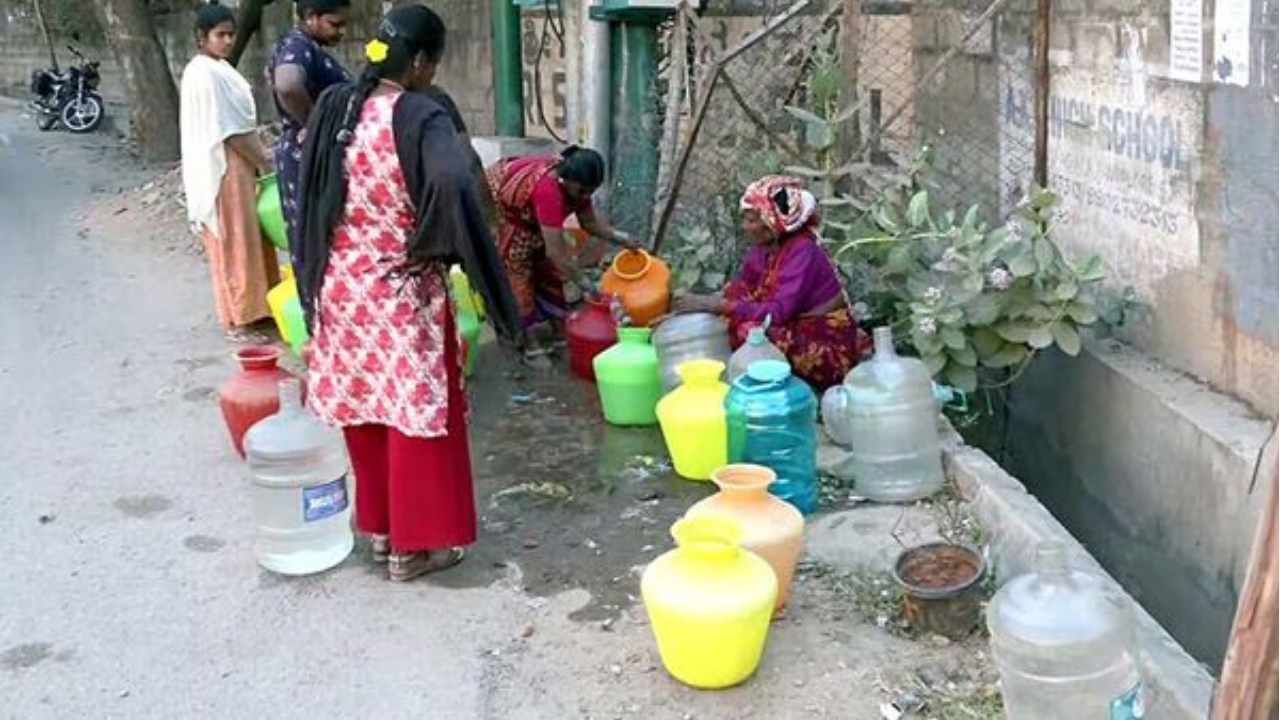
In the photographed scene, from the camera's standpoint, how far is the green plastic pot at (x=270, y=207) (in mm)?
6926

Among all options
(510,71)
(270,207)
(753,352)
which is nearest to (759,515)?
(753,352)

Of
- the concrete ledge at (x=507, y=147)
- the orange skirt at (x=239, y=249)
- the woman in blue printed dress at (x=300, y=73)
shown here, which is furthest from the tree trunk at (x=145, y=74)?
the woman in blue printed dress at (x=300, y=73)

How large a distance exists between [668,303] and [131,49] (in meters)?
9.30

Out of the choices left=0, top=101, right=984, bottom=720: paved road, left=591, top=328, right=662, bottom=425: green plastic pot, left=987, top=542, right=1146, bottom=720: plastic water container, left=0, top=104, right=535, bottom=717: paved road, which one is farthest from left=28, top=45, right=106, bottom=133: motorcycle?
left=987, top=542, right=1146, bottom=720: plastic water container

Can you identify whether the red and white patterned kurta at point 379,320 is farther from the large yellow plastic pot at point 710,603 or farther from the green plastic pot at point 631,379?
the green plastic pot at point 631,379

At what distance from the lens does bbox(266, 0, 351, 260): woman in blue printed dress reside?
5609 millimetres

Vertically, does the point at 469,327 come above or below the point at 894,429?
above

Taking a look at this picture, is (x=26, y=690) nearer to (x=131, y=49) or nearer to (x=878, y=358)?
(x=878, y=358)

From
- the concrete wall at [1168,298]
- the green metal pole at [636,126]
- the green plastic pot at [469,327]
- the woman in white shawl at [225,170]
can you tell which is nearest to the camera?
the concrete wall at [1168,298]

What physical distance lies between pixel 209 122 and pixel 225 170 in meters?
0.24

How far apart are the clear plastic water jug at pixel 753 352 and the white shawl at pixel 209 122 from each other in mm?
3085

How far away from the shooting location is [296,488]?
4.41 m

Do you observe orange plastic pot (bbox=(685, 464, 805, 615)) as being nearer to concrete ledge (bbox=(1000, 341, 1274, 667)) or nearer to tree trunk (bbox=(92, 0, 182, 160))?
concrete ledge (bbox=(1000, 341, 1274, 667))

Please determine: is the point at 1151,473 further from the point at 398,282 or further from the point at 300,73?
the point at 300,73
